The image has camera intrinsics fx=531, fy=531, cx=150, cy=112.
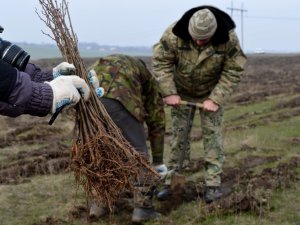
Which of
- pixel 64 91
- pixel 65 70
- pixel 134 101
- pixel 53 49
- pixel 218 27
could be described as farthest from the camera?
pixel 53 49

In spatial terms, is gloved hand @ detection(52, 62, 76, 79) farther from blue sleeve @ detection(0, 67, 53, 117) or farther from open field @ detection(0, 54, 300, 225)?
open field @ detection(0, 54, 300, 225)

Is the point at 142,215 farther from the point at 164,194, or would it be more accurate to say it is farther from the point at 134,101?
the point at 134,101

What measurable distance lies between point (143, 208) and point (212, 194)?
90cm

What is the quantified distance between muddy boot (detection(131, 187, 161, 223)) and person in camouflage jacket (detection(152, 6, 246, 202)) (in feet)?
2.16

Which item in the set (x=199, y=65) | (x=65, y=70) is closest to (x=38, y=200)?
(x=199, y=65)

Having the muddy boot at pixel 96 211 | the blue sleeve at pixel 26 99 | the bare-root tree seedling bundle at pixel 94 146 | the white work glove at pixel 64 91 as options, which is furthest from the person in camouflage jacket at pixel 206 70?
the blue sleeve at pixel 26 99

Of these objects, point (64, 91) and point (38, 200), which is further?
point (38, 200)

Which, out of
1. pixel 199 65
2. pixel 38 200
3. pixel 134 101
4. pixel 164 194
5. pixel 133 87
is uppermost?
pixel 199 65

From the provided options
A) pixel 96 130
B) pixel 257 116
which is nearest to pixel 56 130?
pixel 257 116

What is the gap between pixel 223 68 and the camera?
5.83 m

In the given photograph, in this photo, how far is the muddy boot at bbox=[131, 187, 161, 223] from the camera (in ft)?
16.8

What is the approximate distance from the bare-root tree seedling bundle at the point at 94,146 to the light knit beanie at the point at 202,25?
1820mm

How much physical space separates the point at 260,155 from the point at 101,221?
3649 millimetres

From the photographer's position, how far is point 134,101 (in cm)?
490
